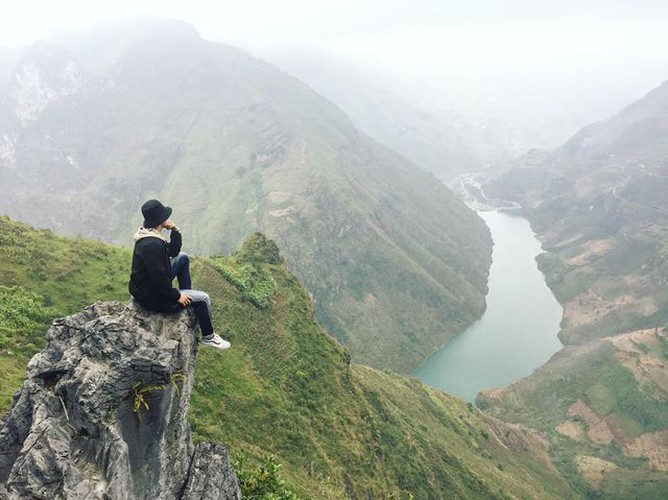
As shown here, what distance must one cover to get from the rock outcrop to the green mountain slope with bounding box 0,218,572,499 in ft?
30.6

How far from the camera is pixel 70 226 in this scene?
17262 centimetres

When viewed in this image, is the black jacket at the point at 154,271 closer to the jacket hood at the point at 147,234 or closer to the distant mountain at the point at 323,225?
the jacket hood at the point at 147,234

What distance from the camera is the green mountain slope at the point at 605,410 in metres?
73.2

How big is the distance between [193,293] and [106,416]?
3.46 m

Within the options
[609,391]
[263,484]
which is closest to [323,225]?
[609,391]

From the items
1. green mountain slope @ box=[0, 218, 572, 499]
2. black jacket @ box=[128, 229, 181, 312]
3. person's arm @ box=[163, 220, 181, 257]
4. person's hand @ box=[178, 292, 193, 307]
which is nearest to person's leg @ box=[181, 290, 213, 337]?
person's hand @ box=[178, 292, 193, 307]

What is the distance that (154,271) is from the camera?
11.4 metres

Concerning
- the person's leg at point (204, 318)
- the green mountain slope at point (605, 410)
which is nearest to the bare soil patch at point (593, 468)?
the green mountain slope at point (605, 410)

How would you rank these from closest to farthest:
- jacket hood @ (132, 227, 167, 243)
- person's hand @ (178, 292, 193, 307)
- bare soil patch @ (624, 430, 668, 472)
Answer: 1. jacket hood @ (132, 227, 167, 243)
2. person's hand @ (178, 292, 193, 307)
3. bare soil patch @ (624, 430, 668, 472)

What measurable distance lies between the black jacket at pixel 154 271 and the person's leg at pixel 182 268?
26cm

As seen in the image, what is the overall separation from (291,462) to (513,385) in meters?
84.7

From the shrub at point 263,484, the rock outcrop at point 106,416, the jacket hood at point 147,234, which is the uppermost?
the jacket hood at point 147,234

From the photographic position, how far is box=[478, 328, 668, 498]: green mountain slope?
240ft

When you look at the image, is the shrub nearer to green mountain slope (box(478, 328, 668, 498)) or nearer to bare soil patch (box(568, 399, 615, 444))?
green mountain slope (box(478, 328, 668, 498))
